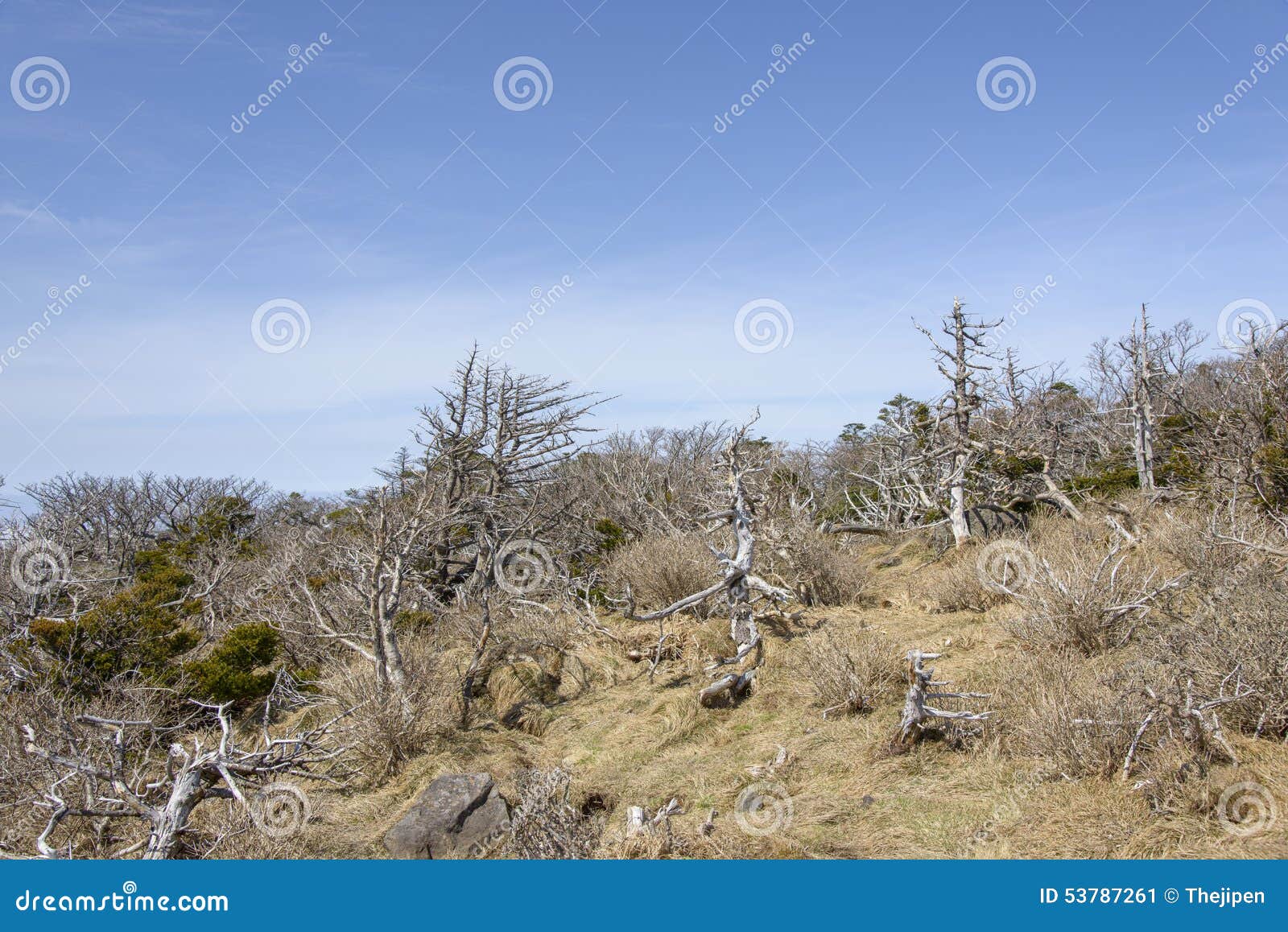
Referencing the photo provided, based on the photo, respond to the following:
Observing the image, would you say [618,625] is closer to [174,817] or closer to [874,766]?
[874,766]

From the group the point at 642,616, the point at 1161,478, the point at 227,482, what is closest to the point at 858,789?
the point at 642,616

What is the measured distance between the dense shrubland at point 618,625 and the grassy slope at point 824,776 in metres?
0.10

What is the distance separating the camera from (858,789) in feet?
20.8

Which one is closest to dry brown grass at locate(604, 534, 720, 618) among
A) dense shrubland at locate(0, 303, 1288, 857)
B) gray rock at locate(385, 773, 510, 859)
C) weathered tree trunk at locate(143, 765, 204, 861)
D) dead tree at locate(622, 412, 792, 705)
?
dense shrubland at locate(0, 303, 1288, 857)

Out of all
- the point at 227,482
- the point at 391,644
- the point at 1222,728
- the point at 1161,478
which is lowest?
the point at 1222,728

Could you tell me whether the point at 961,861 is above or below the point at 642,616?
below

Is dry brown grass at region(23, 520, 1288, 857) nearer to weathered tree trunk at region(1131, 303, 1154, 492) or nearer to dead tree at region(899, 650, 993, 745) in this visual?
dead tree at region(899, 650, 993, 745)

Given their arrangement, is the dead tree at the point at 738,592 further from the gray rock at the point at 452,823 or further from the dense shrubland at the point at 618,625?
the gray rock at the point at 452,823

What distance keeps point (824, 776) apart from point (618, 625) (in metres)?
5.66

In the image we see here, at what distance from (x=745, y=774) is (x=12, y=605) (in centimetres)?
1295

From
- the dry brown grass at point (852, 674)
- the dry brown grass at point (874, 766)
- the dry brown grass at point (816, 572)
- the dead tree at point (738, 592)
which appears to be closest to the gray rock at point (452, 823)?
the dry brown grass at point (874, 766)

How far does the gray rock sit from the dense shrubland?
15.5 inches

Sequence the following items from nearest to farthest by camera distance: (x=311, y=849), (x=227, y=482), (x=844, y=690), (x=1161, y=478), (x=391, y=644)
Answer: (x=311, y=849), (x=844, y=690), (x=391, y=644), (x=1161, y=478), (x=227, y=482)

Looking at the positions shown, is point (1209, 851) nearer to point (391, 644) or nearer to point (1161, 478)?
point (391, 644)
